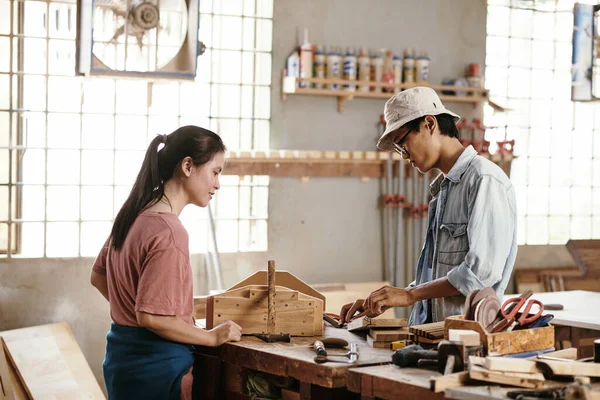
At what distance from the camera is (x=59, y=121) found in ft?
18.5

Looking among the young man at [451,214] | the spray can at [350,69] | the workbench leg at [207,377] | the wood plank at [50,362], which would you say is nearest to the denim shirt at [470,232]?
the young man at [451,214]

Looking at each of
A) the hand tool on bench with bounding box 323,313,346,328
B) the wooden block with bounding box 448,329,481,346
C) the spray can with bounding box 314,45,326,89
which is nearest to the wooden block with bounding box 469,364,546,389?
the wooden block with bounding box 448,329,481,346

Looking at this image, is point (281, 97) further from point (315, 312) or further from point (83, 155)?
point (315, 312)

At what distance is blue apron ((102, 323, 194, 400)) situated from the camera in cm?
276

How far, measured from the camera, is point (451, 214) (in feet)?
10.2

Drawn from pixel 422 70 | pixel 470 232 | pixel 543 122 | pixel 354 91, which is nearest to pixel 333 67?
pixel 354 91

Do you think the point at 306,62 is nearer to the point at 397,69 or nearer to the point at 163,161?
the point at 397,69

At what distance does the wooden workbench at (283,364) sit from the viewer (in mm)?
2512

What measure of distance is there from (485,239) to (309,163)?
3395 mm

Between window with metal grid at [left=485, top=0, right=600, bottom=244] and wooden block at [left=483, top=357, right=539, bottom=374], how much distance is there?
511 cm

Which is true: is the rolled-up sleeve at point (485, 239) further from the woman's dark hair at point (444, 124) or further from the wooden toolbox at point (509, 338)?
the wooden toolbox at point (509, 338)

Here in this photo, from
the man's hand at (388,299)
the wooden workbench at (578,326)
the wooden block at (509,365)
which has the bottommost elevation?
the wooden workbench at (578,326)

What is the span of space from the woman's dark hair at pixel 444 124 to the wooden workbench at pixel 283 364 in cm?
83

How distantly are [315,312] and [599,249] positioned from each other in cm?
350
